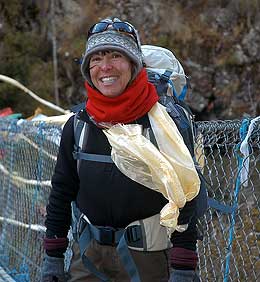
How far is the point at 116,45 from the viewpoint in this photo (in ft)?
6.18

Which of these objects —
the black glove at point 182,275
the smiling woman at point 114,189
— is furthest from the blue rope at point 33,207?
the black glove at point 182,275

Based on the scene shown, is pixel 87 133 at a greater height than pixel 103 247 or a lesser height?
greater

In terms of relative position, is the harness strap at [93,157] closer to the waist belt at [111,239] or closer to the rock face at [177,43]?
the waist belt at [111,239]

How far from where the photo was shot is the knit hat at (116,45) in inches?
74.5

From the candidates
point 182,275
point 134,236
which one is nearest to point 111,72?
point 134,236

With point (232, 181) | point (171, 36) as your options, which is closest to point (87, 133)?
point (232, 181)

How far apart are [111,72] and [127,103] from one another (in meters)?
→ 0.13

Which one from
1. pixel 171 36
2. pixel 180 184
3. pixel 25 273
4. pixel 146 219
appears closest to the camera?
pixel 180 184

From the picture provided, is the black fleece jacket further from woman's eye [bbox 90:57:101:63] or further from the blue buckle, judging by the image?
woman's eye [bbox 90:57:101:63]

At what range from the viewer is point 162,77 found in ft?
6.73

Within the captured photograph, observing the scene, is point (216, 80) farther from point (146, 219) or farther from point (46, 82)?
point (146, 219)

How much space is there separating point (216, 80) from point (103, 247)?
14988 mm

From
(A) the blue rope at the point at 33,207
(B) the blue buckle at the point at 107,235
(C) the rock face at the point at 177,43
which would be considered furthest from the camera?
(C) the rock face at the point at 177,43

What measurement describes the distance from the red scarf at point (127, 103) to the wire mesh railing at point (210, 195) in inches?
14.0
